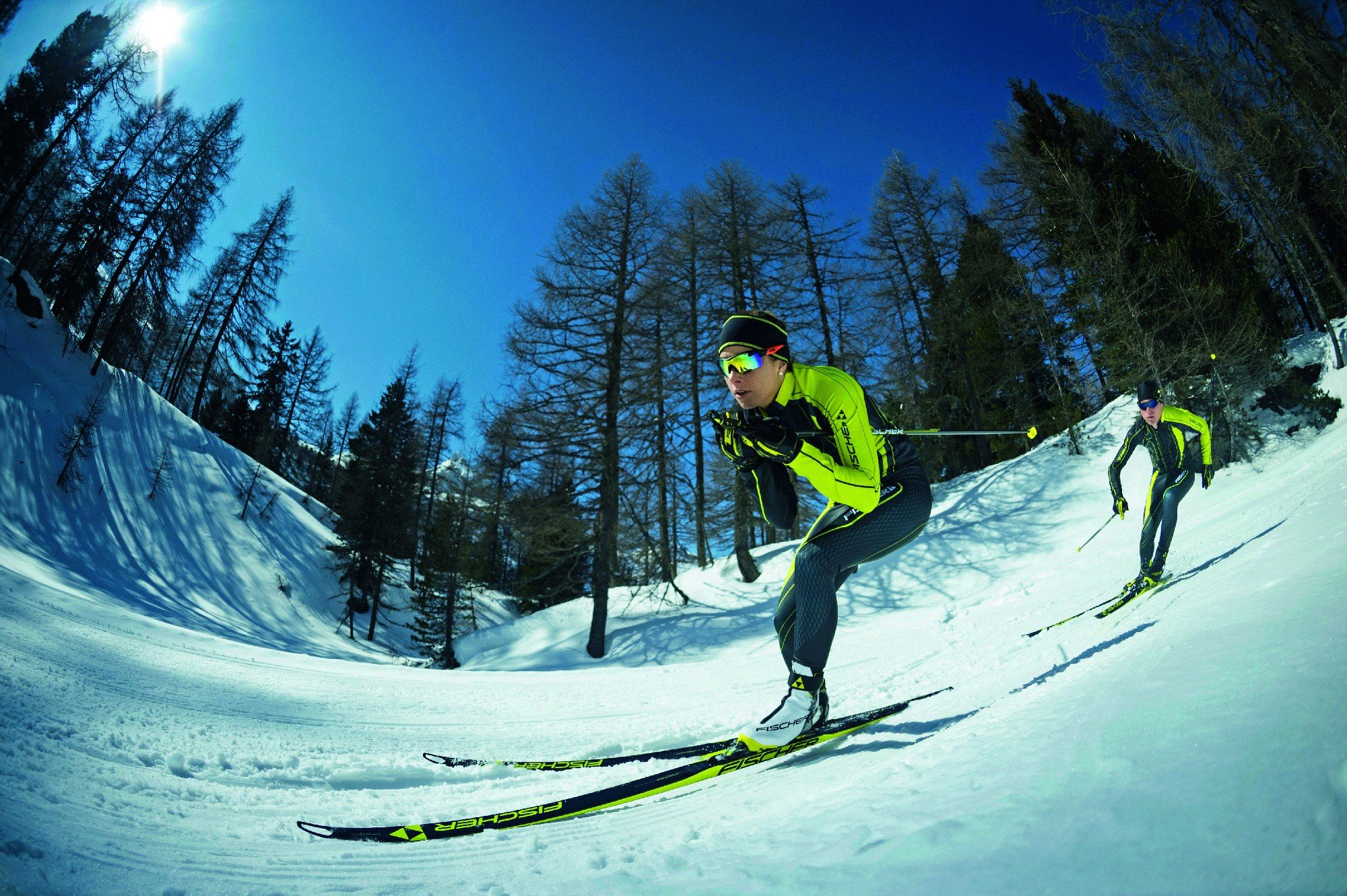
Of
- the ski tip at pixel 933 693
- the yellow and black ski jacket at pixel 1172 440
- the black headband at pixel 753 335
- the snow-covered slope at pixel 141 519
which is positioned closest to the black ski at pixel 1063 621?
the ski tip at pixel 933 693

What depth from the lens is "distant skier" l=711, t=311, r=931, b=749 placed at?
9.52 ft

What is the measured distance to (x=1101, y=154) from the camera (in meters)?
Answer: 19.1

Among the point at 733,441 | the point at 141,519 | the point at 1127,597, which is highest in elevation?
the point at 141,519

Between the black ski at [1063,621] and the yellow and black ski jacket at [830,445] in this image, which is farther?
the black ski at [1063,621]

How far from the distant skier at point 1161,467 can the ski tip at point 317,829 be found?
6872 millimetres

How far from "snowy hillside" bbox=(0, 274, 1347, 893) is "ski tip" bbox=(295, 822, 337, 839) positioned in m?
0.07

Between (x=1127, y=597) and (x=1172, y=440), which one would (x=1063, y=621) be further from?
(x=1172, y=440)

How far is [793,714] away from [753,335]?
207cm

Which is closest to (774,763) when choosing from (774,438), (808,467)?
(808,467)

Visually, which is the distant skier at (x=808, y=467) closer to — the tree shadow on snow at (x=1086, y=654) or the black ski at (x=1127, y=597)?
the tree shadow on snow at (x=1086, y=654)

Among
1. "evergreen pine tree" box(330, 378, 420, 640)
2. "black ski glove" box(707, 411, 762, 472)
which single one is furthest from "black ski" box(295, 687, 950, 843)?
"evergreen pine tree" box(330, 378, 420, 640)

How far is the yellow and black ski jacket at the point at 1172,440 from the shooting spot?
6293mm

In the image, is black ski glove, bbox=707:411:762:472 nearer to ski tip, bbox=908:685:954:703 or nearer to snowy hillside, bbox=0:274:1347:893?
snowy hillside, bbox=0:274:1347:893

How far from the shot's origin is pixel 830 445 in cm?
294
